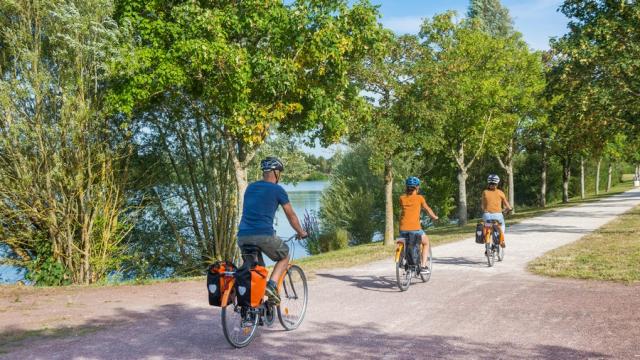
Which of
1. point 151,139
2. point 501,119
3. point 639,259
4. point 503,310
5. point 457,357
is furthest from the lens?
point 501,119

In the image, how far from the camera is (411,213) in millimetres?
9695

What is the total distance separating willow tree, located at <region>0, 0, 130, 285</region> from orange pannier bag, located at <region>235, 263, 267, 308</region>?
8.63m

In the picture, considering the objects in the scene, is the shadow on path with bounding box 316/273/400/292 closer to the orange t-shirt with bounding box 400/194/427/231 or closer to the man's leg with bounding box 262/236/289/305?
the orange t-shirt with bounding box 400/194/427/231

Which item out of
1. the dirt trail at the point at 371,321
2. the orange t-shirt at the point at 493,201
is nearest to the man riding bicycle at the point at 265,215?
the dirt trail at the point at 371,321

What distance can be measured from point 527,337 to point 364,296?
3.18 meters

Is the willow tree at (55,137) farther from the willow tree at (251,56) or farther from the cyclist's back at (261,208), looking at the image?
the cyclist's back at (261,208)

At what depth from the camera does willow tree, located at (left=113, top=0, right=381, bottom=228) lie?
1276 centimetres

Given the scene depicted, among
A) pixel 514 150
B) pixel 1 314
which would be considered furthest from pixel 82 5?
pixel 514 150

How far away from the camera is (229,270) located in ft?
19.8

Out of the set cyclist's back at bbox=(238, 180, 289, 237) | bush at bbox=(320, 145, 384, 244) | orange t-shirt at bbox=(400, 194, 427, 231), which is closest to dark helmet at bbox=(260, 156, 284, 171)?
cyclist's back at bbox=(238, 180, 289, 237)

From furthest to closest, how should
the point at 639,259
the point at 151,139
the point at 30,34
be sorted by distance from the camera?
the point at 151,139 < the point at 30,34 < the point at 639,259

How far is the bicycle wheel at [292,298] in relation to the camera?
22.5 feet

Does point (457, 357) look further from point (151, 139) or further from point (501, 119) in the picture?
point (501, 119)

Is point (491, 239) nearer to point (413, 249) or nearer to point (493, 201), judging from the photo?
point (493, 201)
